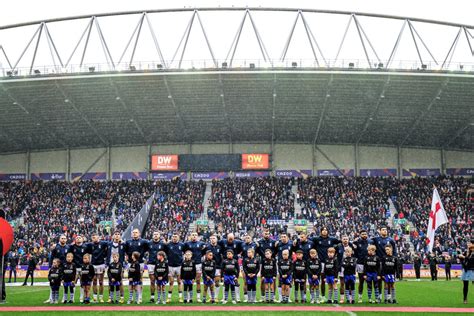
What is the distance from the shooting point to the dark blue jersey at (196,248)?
58.5ft

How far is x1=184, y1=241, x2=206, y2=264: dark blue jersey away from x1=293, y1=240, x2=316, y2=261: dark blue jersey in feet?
10.0

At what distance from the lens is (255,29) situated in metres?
41.9

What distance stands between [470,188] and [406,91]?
15322 mm

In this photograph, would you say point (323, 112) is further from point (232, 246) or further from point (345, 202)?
point (232, 246)

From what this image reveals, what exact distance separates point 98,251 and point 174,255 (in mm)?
2567

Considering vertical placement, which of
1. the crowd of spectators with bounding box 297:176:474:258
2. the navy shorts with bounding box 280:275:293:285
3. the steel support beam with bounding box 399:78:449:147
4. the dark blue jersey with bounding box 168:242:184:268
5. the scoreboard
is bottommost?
the navy shorts with bounding box 280:275:293:285

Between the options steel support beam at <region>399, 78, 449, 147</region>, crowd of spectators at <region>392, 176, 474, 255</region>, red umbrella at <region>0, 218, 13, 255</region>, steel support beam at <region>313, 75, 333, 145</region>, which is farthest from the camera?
crowd of spectators at <region>392, 176, 474, 255</region>

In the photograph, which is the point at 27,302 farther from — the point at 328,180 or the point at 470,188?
the point at 470,188

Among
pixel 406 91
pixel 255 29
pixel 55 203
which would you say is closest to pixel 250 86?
pixel 255 29

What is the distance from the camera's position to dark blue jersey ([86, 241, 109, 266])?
18094 millimetres

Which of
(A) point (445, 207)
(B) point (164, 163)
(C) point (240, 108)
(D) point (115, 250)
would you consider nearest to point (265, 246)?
(D) point (115, 250)

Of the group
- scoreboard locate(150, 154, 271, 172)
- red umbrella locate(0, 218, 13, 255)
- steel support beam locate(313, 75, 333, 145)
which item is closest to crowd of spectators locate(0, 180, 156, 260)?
scoreboard locate(150, 154, 271, 172)

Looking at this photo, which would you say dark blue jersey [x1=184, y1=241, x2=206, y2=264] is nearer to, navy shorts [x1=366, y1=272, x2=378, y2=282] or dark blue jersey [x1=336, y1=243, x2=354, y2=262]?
dark blue jersey [x1=336, y1=243, x2=354, y2=262]

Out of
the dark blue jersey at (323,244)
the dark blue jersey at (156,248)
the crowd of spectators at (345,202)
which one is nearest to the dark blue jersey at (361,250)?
the dark blue jersey at (323,244)
